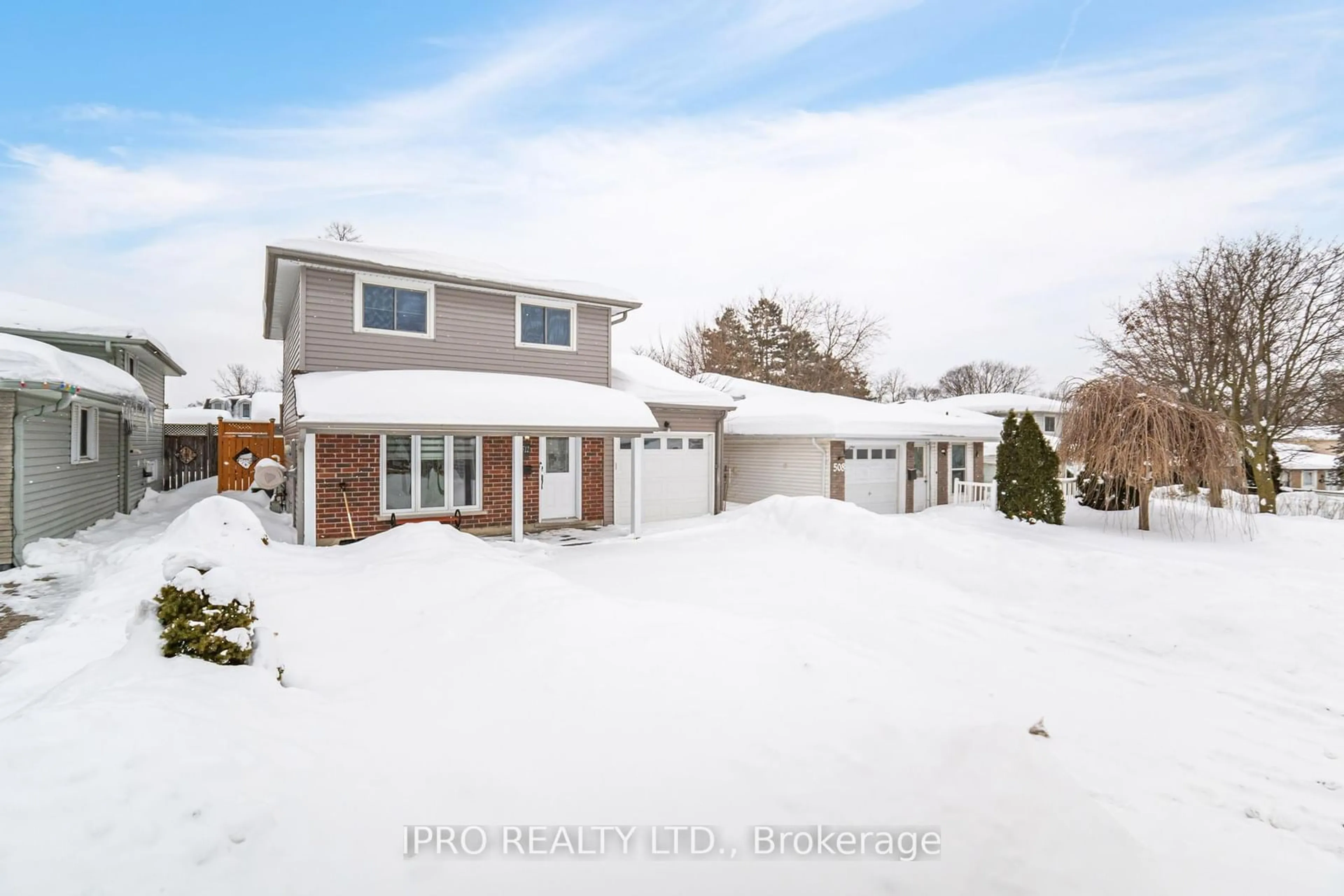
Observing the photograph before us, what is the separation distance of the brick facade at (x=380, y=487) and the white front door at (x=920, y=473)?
9581 mm

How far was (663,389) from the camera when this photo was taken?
46.9ft

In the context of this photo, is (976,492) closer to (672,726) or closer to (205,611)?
(672,726)

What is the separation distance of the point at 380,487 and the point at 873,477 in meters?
12.6

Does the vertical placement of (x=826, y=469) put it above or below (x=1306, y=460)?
above

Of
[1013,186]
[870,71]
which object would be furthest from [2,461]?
[1013,186]

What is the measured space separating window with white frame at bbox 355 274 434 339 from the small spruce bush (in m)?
7.90

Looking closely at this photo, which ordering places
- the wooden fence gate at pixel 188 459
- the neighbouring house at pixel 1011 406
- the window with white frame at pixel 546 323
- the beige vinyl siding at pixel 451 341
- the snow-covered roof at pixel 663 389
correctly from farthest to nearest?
the neighbouring house at pixel 1011 406, the wooden fence gate at pixel 188 459, the snow-covered roof at pixel 663 389, the window with white frame at pixel 546 323, the beige vinyl siding at pixel 451 341

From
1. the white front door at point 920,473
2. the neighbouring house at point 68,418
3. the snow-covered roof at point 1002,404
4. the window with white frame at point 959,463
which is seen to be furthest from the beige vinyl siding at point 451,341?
the snow-covered roof at point 1002,404

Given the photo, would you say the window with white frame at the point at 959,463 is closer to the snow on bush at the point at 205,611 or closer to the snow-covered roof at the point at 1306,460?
the snow on bush at the point at 205,611

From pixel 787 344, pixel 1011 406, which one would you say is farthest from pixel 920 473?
pixel 1011 406

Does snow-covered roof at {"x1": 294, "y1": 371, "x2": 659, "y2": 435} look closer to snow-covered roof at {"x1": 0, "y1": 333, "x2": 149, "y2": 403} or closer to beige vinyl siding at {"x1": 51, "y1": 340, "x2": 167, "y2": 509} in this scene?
snow-covered roof at {"x1": 0, "y1": 333, "x2": 149, "y2": 403}

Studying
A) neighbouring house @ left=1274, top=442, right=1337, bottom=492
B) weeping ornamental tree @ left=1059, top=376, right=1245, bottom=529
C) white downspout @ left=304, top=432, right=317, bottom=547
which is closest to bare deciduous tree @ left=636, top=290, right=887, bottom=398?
weeping ornamental tree @ left=1059, top=376, right=1245, bottom=529

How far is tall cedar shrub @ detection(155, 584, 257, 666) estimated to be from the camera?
3.86m

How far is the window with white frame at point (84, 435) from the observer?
1076cm
